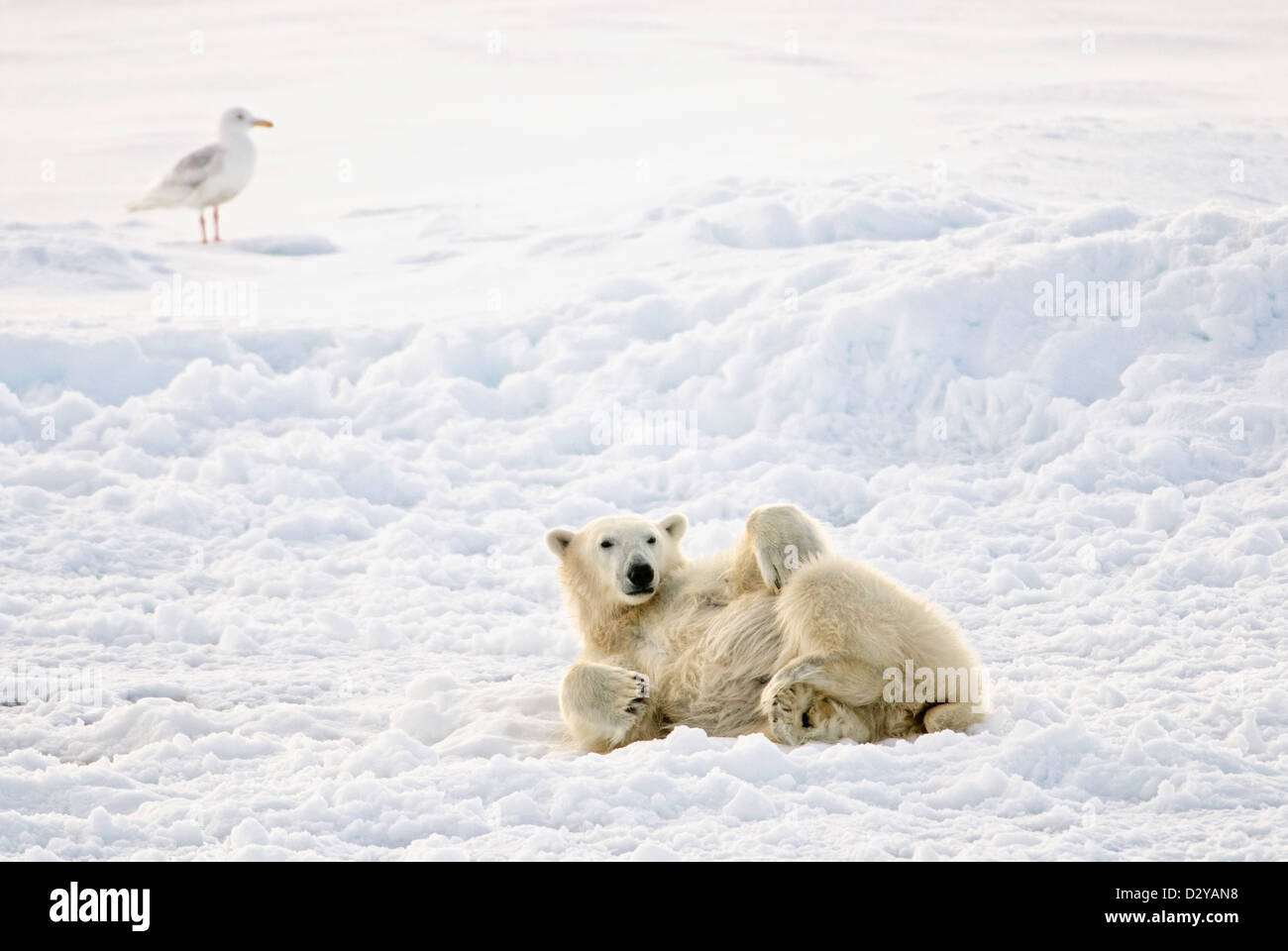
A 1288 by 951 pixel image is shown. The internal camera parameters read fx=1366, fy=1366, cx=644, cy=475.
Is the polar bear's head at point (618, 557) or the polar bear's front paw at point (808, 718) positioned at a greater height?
the polar bear's head at point (618, 557)

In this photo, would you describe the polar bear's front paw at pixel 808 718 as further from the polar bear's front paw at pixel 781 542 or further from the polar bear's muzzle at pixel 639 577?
the polar bear's muzzle at pixel 639 577

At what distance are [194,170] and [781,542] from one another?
10157mm

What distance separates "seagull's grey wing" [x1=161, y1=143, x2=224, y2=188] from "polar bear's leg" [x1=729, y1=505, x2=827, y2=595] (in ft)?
32.6

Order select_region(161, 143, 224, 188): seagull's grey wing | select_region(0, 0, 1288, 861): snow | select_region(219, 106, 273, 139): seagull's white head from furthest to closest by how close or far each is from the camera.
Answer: select_region(219, 106, 273, 139): seagull's white head < select_region(161, 143, 224, 188): seagull's grey wing < select_region(0, 0, 1288, 861): snow

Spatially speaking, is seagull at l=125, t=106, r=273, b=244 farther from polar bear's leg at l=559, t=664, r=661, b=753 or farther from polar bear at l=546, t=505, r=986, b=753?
polar bear's leg at l=559, t=664, r=661, b=753

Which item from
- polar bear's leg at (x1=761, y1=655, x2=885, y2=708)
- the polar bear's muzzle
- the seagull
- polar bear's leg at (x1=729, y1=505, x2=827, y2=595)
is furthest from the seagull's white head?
polar bear's leg at (x1=761, y1=655, x2=885, y2=708)

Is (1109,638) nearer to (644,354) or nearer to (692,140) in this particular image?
(644,354)

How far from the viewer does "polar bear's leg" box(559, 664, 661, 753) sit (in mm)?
4504

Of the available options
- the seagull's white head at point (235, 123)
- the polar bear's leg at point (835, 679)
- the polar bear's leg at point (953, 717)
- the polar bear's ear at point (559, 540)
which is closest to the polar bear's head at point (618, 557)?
the polar bear's ear at point (559, 540)

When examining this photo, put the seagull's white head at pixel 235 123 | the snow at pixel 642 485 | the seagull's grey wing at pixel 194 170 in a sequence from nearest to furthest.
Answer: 1. the snow at pixel 642 485
2. the seagull's grey wing at pixel 194 170
3. the seagull's white head at pixel 235 123

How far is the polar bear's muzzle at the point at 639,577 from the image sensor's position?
190 inches

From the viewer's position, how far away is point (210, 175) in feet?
42.8

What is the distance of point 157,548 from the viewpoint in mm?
6996

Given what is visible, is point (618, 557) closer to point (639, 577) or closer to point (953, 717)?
point (639, 577)
